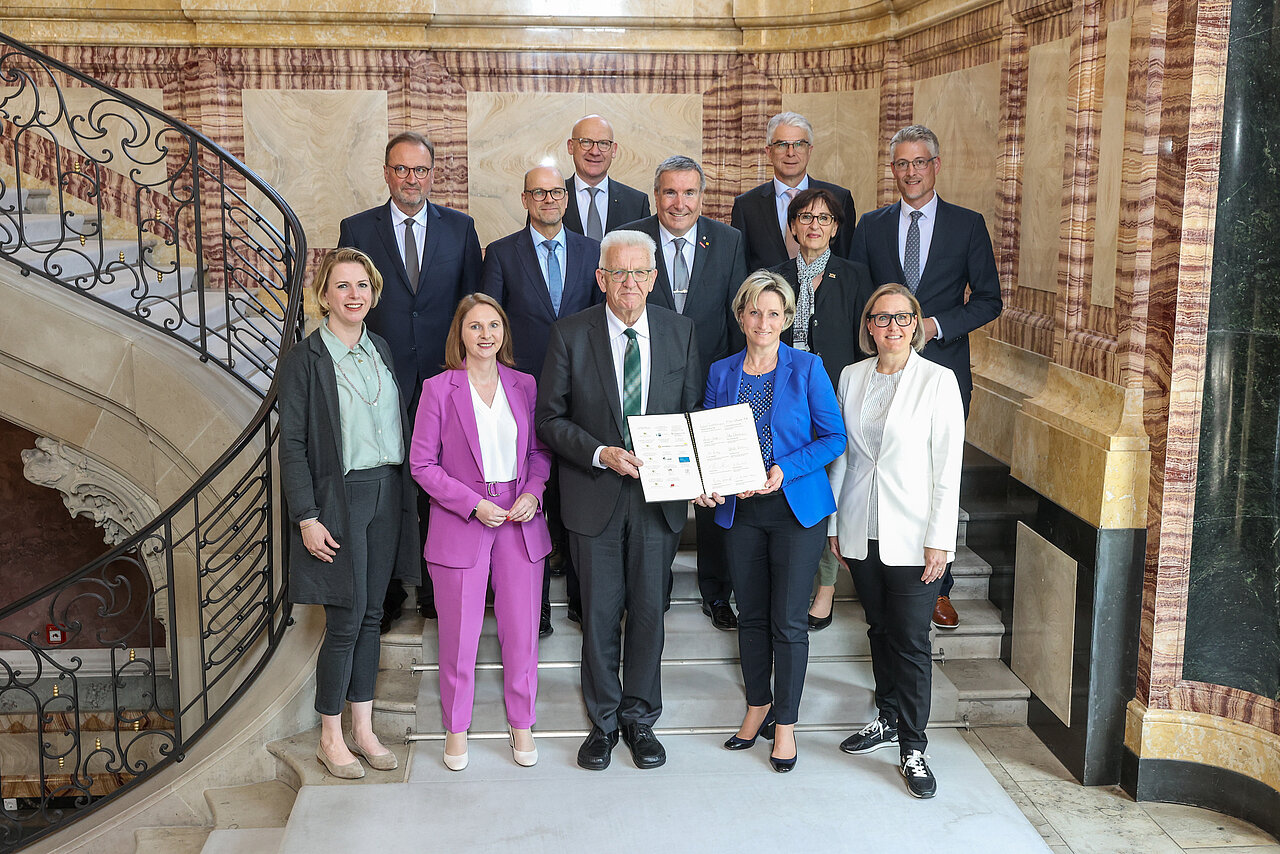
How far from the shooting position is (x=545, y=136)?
301 inches

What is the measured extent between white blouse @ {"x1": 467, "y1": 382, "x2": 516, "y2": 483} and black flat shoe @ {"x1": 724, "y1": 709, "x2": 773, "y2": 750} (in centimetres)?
137

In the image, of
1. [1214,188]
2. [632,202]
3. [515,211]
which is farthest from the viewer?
[515,211]

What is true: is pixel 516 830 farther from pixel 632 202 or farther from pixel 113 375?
pixel 113 375

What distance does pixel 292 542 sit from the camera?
4188 millimetres

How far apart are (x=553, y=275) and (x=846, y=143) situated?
3.49 m

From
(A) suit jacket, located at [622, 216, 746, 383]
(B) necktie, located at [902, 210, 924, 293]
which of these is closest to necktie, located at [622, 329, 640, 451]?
(A) suit jacket, located at [622, 216, 746, 383]

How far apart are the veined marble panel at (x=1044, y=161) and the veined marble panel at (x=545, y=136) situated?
2.82 meters

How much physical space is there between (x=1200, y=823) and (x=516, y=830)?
2450mm

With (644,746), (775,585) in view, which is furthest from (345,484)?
(775,585)

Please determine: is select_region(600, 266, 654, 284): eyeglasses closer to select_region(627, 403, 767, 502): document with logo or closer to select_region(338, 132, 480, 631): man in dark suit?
select_region(627, 403, 767, 502): document with logo

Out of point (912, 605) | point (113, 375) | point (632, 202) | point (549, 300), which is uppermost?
point (632, 202)

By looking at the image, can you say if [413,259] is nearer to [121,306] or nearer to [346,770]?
[346,770]

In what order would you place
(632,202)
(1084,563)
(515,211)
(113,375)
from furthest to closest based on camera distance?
(515,211) → (113,375) → (632,202) → (1084,563)

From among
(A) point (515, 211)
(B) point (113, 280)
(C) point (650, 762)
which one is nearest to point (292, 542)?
(C) point (650, 762)
